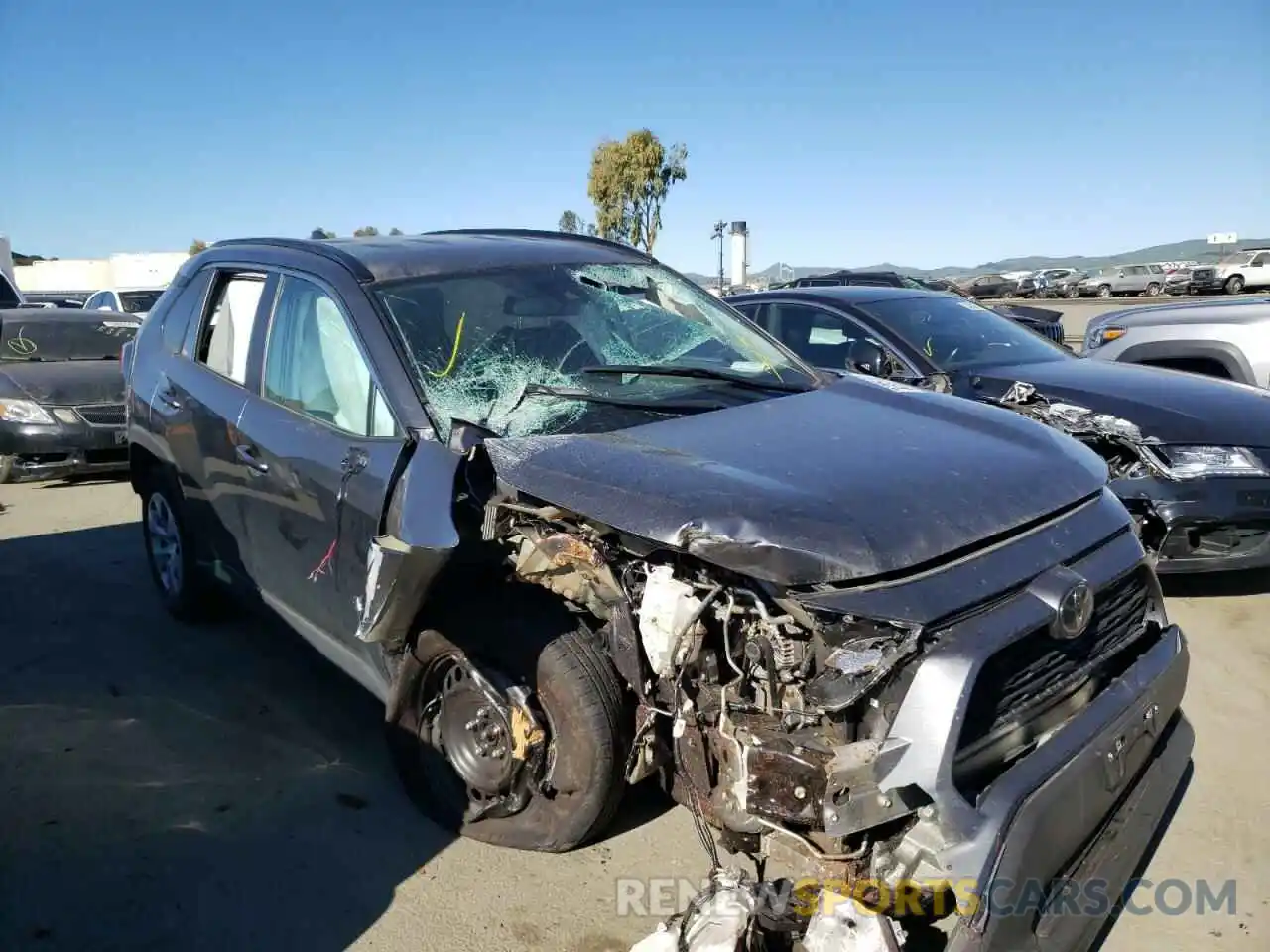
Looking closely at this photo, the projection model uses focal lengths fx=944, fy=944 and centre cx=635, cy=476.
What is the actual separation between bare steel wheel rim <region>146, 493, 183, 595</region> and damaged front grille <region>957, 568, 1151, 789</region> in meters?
3.94

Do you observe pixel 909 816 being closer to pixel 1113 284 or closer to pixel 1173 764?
pixel 1173 764

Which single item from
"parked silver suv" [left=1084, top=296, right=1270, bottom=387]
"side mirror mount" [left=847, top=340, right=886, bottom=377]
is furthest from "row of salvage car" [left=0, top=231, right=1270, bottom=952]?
"parked silver suv" [left=1084, top=296, right=1270, bottom=387]

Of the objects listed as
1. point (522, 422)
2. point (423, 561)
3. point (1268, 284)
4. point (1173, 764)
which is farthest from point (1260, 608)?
point (1268, 284)

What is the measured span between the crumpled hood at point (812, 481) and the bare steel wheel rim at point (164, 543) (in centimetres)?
273

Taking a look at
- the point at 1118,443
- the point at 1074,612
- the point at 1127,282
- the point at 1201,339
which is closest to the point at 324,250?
the point at 1074,612

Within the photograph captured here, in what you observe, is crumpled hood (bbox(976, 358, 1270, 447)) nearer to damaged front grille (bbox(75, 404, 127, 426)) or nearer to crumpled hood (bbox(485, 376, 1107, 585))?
crumpled hood (bbox(485, 376, 1107, 585))

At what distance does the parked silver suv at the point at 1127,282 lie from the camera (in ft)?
137

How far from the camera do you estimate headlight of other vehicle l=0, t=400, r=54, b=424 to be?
784 cm

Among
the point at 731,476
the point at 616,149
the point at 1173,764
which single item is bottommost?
the point at 1173,764

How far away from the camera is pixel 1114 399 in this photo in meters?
5.00

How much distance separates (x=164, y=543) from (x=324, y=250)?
219cm

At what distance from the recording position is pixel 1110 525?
2.79 metres

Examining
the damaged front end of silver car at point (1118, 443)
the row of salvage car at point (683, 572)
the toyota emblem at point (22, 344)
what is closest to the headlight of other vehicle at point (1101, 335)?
the damaged front end of silver car at point (1118, 443)

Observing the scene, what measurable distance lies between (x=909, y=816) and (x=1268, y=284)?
38618 mm
